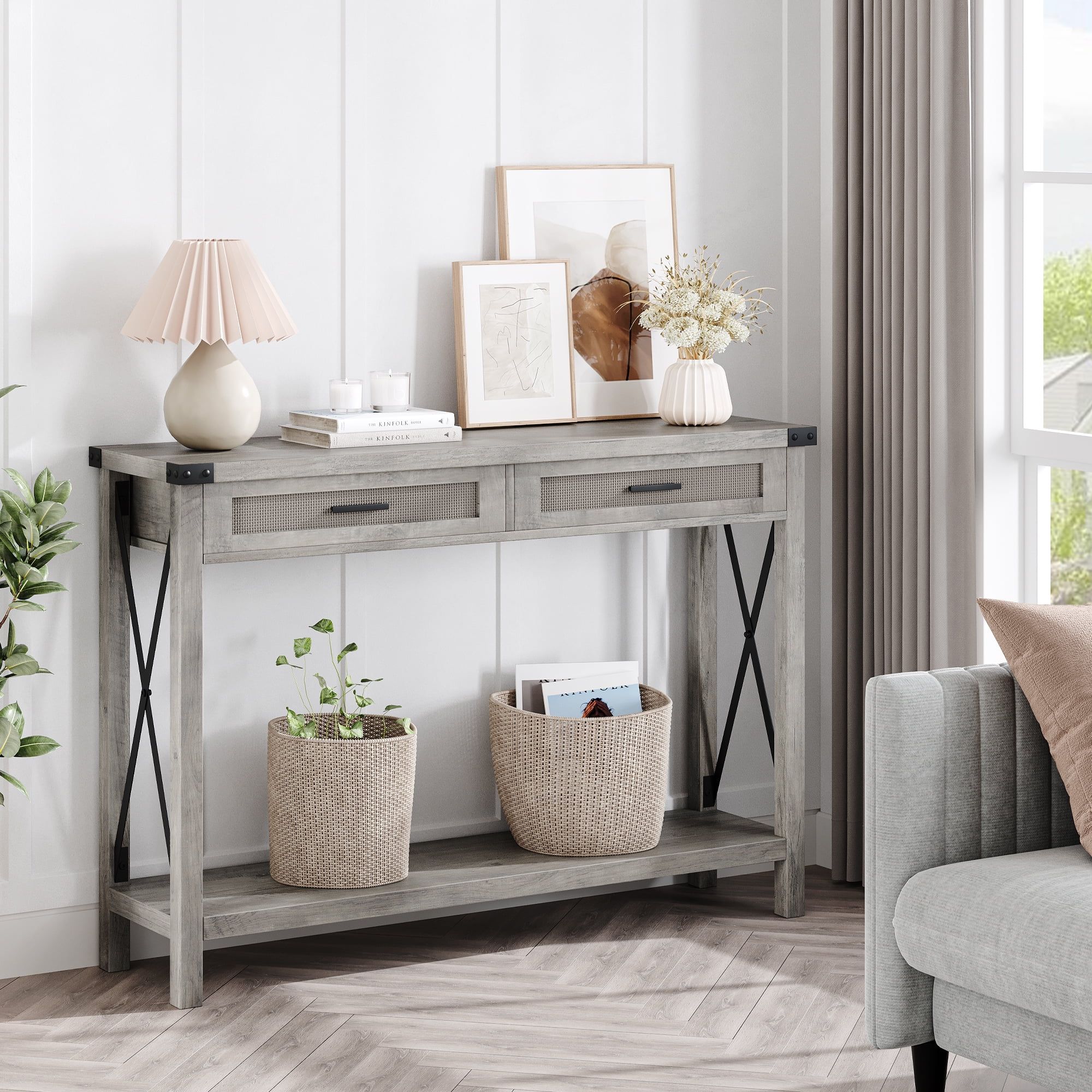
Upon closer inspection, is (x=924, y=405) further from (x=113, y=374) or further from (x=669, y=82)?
(x=113, y=374)

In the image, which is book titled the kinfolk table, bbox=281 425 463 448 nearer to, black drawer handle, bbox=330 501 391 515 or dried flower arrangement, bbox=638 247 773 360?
black drawer handle, bbox=330 501 391 515

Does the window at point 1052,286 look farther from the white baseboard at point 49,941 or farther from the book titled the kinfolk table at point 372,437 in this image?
the white baseboard at point 49,941

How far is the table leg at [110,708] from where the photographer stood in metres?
3.07

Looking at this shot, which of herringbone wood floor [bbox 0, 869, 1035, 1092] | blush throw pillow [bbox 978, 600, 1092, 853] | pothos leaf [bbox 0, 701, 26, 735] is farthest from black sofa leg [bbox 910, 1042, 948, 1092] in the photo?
pothos leaf [bbox 0, 701, 26, 735]

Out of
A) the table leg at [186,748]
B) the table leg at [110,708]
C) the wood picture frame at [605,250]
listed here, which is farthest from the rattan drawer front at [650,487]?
the table leg at [110,708]

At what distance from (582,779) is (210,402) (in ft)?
3.49

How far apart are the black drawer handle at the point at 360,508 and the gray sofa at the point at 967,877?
0.99 meters

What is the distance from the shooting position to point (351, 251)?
329 cm

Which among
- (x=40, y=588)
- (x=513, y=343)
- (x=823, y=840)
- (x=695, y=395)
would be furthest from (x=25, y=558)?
(x=823, y=840)

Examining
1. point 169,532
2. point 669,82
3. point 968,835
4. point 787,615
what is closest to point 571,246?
point 669,82

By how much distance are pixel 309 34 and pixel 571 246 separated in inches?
27.8

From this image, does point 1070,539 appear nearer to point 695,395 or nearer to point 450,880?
point 695,395

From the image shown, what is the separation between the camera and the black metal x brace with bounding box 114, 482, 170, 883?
3.06 meters

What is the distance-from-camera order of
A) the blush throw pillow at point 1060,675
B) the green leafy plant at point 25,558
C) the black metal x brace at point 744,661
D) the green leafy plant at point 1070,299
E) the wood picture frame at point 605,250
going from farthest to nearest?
the green leafy plant at point 1070,299 < the black metal x brace at point 744,661 < the wood picture frame at point 605,250 < the green leafy plant at point 25,558 < the blush throw pillow at point 1060,675
